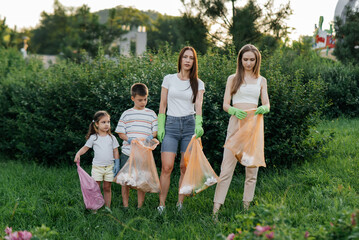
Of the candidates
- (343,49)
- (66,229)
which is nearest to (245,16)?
(343,49)

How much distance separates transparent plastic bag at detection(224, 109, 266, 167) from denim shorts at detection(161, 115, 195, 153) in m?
0.44

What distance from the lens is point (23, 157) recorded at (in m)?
7.65

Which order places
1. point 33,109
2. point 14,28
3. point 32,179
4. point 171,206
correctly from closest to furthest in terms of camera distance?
1. point 171,206
2. point 32,179
3. point 33,109
4. point 14,28

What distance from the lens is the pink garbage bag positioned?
4090 millimetres

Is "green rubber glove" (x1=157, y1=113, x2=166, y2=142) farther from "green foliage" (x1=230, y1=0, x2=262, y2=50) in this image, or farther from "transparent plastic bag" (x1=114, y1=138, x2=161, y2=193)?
"green foliage" (x1=230, y1=0, x2=262, y2=50)

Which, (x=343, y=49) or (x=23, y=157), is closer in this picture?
(x=23, y=157)

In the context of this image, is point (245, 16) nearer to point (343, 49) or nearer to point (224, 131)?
point (343, 49)

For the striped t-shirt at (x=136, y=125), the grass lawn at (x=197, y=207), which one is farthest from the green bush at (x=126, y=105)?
the striped t-shirt at (x=136, y=125)

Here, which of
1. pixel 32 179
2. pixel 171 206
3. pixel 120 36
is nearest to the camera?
pixel 171 206

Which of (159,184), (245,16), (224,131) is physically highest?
(245,16)

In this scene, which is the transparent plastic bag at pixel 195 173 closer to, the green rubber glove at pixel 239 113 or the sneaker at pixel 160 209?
the sneaker at pixel 160 209

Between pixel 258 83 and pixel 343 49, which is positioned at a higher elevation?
pixel 343 49

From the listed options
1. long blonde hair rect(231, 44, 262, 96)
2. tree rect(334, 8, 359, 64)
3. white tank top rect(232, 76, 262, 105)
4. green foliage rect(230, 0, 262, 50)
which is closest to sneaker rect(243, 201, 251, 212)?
white tank top rect(232, 76, 262, 105)

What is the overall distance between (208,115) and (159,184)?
1.86 metres
